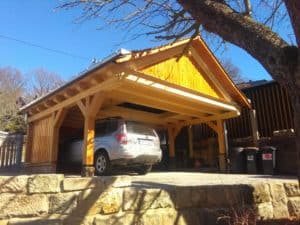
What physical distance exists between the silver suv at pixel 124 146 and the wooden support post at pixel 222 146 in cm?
346

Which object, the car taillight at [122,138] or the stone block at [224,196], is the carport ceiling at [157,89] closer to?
the car taillight at [122,138]

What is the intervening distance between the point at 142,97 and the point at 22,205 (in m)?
7.62

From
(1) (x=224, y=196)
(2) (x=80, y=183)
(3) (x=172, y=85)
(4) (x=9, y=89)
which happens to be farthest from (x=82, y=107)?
(4) (x=9, y=89)

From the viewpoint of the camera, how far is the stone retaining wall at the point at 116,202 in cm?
374

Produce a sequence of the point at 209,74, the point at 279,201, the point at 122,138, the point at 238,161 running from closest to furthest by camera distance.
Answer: the point at 279,201
the point at 122,138
the point at 238,161
the point at 209,74

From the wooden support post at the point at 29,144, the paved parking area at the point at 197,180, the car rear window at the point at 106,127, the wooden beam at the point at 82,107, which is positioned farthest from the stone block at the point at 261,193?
the wooden support post at the point at 29,144

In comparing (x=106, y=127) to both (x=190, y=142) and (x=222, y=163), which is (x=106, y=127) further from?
(x=190, y=142)

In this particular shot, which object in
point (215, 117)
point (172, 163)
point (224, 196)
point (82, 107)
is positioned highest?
point (215, 117)

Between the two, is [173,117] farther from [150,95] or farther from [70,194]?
[70,194]

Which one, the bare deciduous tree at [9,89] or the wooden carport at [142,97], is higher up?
the bare deciduous tree at [9,89]

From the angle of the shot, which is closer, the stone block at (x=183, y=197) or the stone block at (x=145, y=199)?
the stone block at (x=145, y=199)

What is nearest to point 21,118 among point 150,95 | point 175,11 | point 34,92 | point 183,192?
point 34,92

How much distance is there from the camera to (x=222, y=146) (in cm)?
1323

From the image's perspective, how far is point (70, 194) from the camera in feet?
13.1
